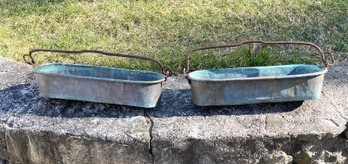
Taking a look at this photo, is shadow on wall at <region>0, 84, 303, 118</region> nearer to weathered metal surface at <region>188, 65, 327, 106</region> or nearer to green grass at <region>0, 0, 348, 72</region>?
weathered metal surface at <region>188, 65, 327, 106</region>

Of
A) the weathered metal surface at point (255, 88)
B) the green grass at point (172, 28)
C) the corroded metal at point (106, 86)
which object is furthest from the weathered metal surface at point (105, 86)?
the green grass at point (172, 28)

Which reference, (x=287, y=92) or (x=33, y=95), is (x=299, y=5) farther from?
(x=33, y=95)

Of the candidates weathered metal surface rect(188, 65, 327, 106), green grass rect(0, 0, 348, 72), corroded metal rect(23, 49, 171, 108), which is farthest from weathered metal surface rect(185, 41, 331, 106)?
green grass rect(0, 0, 348, 72)

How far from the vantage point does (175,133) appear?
1.61m

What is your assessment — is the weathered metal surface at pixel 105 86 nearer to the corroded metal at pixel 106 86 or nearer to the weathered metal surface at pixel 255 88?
the corroded metal at pixel 106 86

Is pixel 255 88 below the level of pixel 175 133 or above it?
above

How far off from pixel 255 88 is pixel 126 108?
43 centimetres

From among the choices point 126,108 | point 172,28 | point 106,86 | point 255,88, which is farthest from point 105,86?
point 172,28

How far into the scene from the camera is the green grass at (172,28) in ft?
8.50

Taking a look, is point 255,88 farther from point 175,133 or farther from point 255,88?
point 175,133

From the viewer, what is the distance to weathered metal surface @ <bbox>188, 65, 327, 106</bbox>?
1.59 metres

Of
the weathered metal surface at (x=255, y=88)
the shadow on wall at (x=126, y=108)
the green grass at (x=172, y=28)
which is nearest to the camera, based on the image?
the weathered metal surface at (x=255, y=88)

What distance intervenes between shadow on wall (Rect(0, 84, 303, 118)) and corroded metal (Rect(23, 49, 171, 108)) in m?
0.05

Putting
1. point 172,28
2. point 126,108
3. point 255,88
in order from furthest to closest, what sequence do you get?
point 172,28 < point 126,108 < point 255,88
